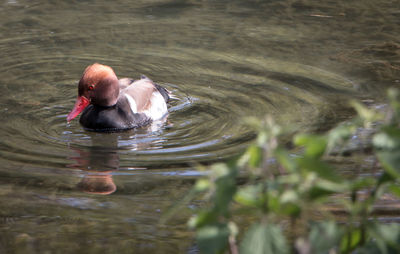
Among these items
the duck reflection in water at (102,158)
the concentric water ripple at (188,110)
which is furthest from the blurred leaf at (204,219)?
the concentric water ripple at (188,110)

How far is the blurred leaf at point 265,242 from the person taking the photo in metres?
2.01

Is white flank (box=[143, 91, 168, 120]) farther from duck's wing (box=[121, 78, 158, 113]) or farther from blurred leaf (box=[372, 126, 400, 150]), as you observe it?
blurred leaf (box=[372, 126, 400, 150])

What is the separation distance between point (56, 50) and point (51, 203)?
475 cm

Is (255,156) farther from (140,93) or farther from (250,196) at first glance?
(140,93)

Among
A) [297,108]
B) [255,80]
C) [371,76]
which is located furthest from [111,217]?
[371,76]

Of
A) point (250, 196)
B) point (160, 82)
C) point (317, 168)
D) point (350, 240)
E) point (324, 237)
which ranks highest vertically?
point (317, 168)

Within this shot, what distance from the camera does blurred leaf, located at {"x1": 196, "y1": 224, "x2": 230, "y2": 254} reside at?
6.75ft

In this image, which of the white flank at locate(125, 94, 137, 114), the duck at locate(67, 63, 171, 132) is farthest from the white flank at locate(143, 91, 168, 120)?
the white flank at locate(125, 94, 137, 114)

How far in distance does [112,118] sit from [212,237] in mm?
4823

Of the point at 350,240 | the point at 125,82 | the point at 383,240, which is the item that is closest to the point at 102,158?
the point at 125,82

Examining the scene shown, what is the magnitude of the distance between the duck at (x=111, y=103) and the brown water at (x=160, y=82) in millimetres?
167

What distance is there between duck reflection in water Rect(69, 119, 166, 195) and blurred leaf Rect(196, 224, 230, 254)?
8.43ft

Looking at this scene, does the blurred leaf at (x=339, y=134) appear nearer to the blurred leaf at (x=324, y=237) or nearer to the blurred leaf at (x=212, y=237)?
the blurred leaf at (x=324, y=237)

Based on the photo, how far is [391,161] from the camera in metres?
2.14
